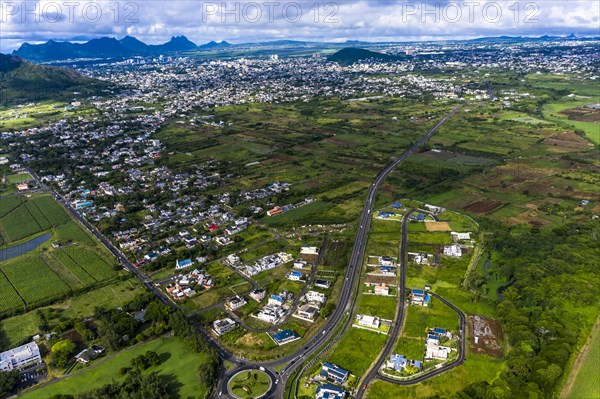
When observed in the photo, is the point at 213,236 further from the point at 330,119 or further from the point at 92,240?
the point at 330,119

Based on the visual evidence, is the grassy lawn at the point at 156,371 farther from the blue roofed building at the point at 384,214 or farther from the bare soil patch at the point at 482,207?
the bare soil patch at the point at 482,207

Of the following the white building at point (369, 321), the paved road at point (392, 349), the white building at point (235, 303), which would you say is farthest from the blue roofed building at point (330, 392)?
the white building at point (235, 303)

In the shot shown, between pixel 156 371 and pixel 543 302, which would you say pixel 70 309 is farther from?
pixel 543 302

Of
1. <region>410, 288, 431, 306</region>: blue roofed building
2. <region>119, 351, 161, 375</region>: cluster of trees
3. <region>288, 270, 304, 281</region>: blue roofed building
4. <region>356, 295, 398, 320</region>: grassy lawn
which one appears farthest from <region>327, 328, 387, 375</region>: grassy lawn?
<region>119, 351, 161, 375</region>: cluster of trees

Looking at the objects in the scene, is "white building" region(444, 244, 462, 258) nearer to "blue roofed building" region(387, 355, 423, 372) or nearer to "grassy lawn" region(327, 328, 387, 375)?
"grassy lawn" region(327, 328, 387, 375)

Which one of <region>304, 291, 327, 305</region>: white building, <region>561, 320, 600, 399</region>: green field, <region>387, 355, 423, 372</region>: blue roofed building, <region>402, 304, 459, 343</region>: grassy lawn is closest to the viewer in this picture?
<region>561, 320, 600, 399</region>: green field

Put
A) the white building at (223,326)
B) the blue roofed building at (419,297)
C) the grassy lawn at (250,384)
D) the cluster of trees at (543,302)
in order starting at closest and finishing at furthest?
the cluster of trees at (543,302), the grassy lawn at (250,384), the white building at (223,326), the blue roofed building at (419,297)
